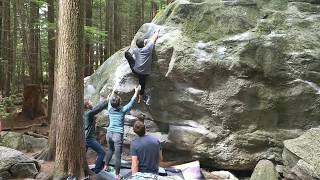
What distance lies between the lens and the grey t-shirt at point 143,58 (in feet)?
35.3

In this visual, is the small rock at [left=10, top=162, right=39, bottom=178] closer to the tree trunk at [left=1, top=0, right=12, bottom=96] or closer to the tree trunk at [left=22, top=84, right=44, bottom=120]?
the tree trunk at [left=22, top=84, right=44, bottom=120]

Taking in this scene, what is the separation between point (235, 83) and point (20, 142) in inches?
275

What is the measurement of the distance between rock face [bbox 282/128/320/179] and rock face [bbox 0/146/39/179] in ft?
19.9

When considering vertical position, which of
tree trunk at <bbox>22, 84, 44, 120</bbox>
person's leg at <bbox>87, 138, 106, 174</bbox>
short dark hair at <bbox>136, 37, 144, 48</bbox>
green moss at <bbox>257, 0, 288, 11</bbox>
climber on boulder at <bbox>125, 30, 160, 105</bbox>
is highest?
green moss at <bbox>257, 0, 288, 11</bbox>

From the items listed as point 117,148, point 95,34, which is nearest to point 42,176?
point 117,148

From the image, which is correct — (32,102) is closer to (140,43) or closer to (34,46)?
(34,46)

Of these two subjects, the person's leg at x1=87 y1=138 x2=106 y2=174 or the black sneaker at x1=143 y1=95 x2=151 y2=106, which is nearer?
the person's leg at x1=87 y1=138 x2=106 y2=174

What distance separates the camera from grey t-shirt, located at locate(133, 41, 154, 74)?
10.8 metres

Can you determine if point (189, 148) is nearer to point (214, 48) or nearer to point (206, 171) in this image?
point (206, 171)

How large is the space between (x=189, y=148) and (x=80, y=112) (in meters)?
3.67

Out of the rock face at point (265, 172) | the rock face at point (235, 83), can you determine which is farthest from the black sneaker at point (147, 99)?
the rock face at point (265, 172)

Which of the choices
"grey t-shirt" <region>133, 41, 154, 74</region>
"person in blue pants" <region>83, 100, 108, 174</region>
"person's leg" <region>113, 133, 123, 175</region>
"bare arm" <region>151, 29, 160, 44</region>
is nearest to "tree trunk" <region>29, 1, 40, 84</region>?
"bare arm" <region>151, 29, 160, 44</region>

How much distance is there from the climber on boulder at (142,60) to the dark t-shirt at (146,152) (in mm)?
4649

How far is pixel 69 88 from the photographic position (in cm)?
845
